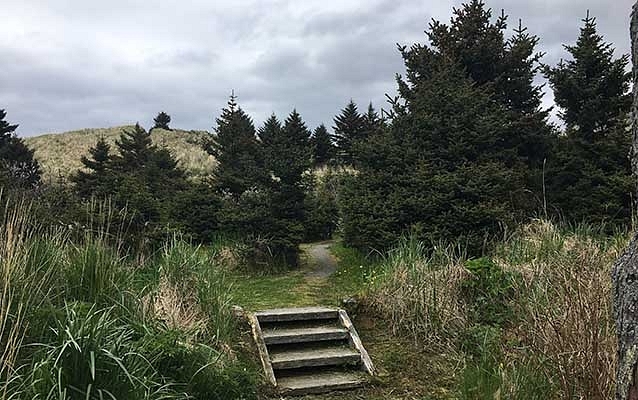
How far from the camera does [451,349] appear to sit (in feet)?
15.6

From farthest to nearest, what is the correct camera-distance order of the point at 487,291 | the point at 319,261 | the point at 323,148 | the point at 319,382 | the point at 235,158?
the point at 323,148 → the point at 235,158 → the point at 319,261 → the point at 487,291 → the point at 319,382

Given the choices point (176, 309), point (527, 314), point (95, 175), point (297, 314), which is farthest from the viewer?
point (95, 175)

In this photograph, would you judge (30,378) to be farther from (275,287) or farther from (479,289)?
(275,287)

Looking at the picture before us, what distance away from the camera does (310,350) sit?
16.6ft

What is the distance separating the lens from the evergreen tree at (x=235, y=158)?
9273 millimetres

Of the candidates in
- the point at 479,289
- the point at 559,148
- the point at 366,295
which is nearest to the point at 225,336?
the point at 366,295

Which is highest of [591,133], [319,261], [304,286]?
[591,133]

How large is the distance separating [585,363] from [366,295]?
3239mm

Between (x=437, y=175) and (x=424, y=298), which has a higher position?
(x=437, y=175)

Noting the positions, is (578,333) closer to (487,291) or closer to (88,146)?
(487,291)

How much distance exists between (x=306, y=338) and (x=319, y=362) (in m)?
0.38

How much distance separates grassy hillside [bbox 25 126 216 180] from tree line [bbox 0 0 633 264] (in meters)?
14.6

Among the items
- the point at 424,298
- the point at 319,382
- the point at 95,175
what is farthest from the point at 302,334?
the point at 95,175

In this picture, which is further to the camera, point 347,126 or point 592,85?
point 347,126
